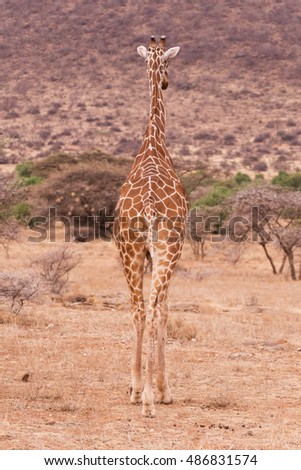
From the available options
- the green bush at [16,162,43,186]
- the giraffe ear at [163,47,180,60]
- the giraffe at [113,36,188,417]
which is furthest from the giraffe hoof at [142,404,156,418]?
the green bush at [16,162,43,186]

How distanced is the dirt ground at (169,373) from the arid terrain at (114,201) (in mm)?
28

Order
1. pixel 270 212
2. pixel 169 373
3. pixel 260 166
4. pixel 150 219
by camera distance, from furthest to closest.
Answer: pixel 260 166
pixel 270 212
pixel 169 373
pixel 150 219

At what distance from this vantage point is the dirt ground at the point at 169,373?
6105mm

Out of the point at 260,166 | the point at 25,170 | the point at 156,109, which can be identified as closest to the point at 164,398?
the point at 156,109

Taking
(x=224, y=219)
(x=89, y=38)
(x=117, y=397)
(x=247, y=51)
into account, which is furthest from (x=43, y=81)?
(x=117, y=397)

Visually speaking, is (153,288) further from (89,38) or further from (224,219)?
(89,38)

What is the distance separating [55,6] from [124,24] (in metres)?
5.98

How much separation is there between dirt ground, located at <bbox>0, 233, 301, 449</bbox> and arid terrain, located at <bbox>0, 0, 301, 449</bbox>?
3 cm

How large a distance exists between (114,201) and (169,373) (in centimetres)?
1853

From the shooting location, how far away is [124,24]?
5944 cm

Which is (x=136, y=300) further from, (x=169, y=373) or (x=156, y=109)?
(x=156, y=109)

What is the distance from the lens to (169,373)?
8672mm

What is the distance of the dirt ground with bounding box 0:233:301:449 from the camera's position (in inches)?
240

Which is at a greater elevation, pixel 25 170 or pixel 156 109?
pixel 156 109
